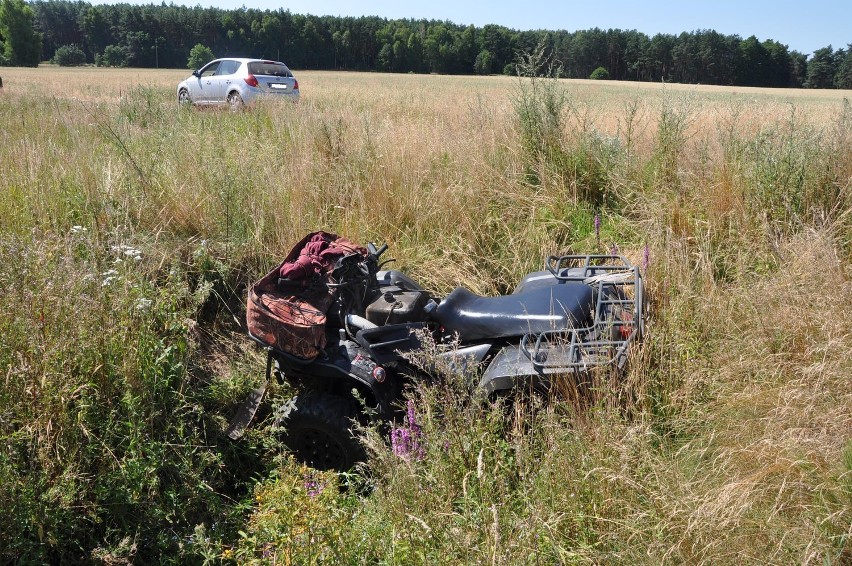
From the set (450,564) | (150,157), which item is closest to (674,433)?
(450,564)

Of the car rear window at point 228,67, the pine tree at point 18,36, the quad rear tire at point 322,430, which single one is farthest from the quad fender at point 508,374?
the pine tree at point 18,36

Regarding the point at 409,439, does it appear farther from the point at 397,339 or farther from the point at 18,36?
the point at 18,36

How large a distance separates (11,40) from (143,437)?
83.2 meters

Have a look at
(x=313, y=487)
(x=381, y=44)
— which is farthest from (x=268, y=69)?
(x=381, y=44)

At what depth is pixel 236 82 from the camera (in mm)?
17047

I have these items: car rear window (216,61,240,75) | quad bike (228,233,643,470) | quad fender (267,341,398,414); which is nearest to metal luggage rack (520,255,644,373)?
quad bike (228,233,643,470)

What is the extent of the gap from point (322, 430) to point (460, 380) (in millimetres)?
963

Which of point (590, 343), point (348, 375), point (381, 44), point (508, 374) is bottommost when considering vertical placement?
point (348, 375)

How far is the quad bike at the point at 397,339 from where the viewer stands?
339 centimetres

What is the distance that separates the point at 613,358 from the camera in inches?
125

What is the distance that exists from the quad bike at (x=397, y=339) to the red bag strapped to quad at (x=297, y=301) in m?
0.04

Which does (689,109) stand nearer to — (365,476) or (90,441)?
(365,476)

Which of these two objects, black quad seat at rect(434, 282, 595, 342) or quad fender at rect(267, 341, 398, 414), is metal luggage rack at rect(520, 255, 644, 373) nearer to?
black quad seat at rect(434, 282, 595, 342)

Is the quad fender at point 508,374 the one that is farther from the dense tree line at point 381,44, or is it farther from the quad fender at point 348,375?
the dense tree line at point 381,44
